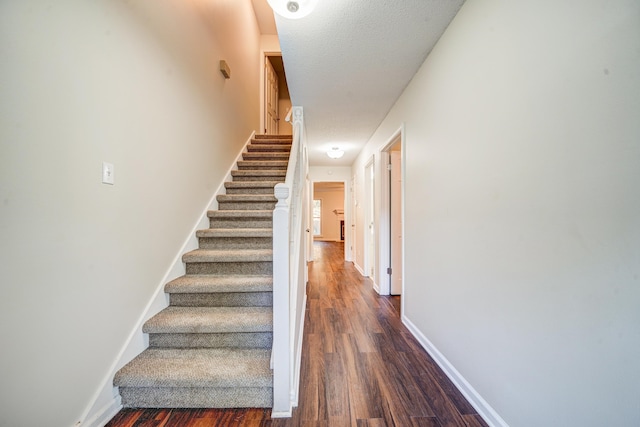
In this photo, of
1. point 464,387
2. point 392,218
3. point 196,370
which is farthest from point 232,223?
point 464,387

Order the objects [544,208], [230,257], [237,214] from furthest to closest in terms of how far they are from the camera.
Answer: [237,214]
[230,257]
[544,208]

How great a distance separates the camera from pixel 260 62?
5.32 metres

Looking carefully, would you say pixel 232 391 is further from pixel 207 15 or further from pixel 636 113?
pixel 207 15

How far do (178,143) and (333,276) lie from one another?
3.42 meters

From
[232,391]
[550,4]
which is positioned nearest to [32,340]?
[232,391]

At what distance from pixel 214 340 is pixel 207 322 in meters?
0.13

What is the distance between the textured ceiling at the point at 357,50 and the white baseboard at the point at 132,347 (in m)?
1.79

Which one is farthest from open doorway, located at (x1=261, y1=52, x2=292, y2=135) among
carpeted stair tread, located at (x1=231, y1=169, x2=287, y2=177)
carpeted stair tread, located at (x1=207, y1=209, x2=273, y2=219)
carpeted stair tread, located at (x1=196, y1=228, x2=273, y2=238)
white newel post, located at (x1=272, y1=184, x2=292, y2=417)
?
white newel post, located at (x1=272, y1=184, x2=292, y2=417)

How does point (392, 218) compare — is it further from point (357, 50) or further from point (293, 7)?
point (293, 7)

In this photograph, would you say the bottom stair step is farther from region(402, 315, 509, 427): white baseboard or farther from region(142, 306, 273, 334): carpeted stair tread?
region(402, 315, 509, 427): white baseboard

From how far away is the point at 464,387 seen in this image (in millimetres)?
1548

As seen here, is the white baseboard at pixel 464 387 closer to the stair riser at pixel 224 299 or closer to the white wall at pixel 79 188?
the stair riser at pixel 224 299

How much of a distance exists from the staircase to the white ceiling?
4.64 feet

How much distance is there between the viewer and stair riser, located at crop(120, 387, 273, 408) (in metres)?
1.45
